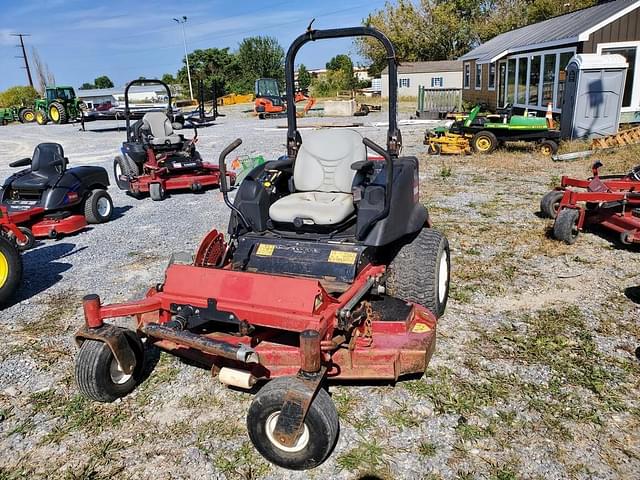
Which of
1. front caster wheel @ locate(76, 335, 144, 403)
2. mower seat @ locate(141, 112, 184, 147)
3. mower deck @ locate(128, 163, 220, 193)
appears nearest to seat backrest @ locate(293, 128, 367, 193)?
front caster wheel @ locate(76, 335, 144, 403)

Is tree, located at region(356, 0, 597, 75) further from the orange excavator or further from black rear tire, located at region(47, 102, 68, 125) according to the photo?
black rear tire, located at region(47, 102, 68, 125)

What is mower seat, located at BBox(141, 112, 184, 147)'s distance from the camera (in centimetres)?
891

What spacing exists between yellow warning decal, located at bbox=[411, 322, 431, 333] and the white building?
3808cm

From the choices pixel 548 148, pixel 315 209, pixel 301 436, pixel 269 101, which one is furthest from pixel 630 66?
pixel 269 101

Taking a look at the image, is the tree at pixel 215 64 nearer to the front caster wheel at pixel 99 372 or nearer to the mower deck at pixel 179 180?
the mower deck at pixel 179 180

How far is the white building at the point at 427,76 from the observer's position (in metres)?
39.2

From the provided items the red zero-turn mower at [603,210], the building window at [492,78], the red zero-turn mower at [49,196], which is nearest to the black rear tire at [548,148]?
the red zero-turn mower at [603,210]

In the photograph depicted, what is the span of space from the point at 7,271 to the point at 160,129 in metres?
5.22

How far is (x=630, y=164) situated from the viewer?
9.23 metres

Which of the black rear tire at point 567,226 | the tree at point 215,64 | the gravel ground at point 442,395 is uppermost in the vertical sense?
the tree at point 215,64

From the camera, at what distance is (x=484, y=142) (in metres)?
11.6

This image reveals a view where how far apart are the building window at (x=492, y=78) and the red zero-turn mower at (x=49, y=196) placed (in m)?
17.9

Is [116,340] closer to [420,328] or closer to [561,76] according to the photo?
[420,328]

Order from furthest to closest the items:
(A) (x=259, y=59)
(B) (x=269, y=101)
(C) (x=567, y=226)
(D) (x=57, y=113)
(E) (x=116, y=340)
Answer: (A) (x=259, y=59)
(D) (x=57, y=113)
(B) (x=269, y=101)
(C) (x=567, y=226)
(E) (x=116, y=340)
